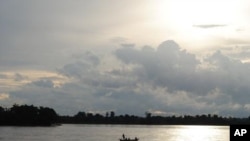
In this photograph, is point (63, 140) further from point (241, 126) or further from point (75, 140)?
point (241, 126)

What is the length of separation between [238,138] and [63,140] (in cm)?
15738

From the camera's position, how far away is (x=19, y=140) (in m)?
156

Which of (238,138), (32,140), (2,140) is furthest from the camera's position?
(32,140)

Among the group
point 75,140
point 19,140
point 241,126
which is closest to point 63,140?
point 75,140

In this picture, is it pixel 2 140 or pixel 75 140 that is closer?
pixel 2 140

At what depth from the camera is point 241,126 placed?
10.4 metres

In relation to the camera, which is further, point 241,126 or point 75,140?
point 75,140

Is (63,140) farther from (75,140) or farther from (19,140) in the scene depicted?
(19,140)

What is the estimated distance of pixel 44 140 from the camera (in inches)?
6334

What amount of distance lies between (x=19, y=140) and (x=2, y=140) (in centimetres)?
799

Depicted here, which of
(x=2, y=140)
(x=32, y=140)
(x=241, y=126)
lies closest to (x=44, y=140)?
(x=32, y=140)

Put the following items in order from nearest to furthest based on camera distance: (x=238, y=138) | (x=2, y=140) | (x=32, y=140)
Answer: (x=238, y=138) → (x=2, y=140) → (x=32, y=140)

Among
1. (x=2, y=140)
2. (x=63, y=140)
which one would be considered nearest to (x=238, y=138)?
(x=2, y=140)

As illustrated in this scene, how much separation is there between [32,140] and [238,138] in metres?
155
